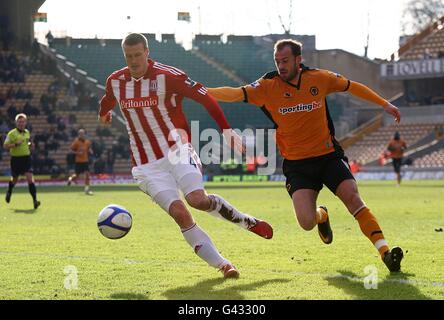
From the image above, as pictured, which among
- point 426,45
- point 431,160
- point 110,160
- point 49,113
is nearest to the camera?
point 110,160

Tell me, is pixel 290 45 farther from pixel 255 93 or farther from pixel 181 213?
pixel 181 213

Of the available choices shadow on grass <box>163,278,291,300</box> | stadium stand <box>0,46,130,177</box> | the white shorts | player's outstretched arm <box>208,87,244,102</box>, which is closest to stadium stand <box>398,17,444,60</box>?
stadium stand <box>0,46,130,177</box>

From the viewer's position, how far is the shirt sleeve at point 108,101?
8977mm

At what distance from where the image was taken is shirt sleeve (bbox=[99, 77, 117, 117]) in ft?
29.5

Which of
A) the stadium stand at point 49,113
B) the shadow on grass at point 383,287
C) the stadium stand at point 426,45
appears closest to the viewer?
the shadow on grass at point 383,287

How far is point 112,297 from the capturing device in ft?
23.5

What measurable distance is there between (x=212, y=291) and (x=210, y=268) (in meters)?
1.54

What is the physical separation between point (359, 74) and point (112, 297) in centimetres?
5446

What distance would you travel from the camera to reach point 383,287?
7551mm

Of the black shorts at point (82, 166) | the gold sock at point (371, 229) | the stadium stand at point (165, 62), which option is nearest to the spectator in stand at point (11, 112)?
the stadium stand at point (165, 62)

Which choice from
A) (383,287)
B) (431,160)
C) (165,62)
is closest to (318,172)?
(383,287)

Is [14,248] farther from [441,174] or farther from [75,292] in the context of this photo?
[441,174]

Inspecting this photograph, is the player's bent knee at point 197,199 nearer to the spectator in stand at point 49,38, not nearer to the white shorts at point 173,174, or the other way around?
the white shorts at point 173,174

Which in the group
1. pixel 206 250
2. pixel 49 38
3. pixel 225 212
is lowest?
pixel 206 250
